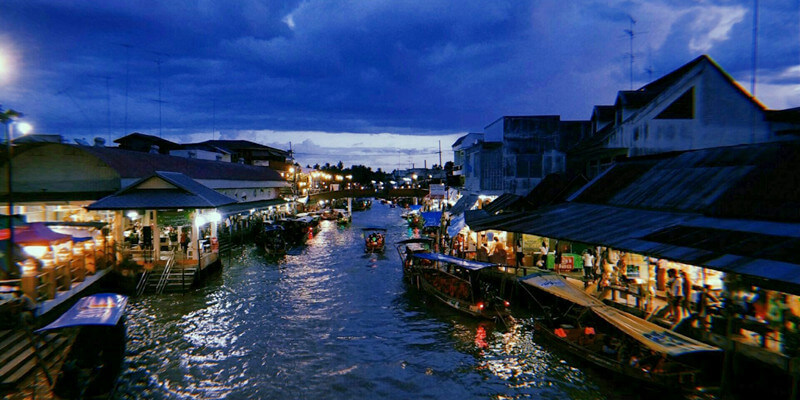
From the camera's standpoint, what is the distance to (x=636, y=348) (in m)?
11.9

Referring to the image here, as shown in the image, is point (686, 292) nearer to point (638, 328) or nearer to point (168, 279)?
point (638, 328)

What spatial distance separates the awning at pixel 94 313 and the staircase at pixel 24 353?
2.59 feet

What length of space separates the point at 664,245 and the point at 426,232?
104 ft

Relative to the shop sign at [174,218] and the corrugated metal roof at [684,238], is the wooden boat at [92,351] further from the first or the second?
the corrugated metal roof at [684,238]

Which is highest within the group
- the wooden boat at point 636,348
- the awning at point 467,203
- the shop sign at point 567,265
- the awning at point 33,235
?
the awning at point 467,203

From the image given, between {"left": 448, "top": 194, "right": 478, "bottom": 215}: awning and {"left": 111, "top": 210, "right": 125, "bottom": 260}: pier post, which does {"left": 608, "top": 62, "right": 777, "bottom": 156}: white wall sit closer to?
{"left": 448, "top": 194, "right": 478, "bottom": 215}: awning

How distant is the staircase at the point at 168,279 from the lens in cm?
2181

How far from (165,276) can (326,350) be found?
1301 cm

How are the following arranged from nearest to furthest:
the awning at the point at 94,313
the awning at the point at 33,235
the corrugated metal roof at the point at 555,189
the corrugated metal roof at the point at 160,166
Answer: the awning at the point at 94,313
the awning at the point at 33,235
the corrugated metal roof at the point at 555,189
the corrugated metal roof at the point at 160,166

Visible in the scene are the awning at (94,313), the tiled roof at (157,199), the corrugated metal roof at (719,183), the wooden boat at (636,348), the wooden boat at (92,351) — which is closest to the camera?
the wooden boat at (92,351)

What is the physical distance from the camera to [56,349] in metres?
11.5

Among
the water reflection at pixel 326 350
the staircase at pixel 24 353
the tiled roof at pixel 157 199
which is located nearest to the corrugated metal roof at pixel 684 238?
the water reflection at pixel 326 350

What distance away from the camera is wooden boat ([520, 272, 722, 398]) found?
10291 mm

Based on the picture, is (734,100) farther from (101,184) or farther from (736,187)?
(101,184)
